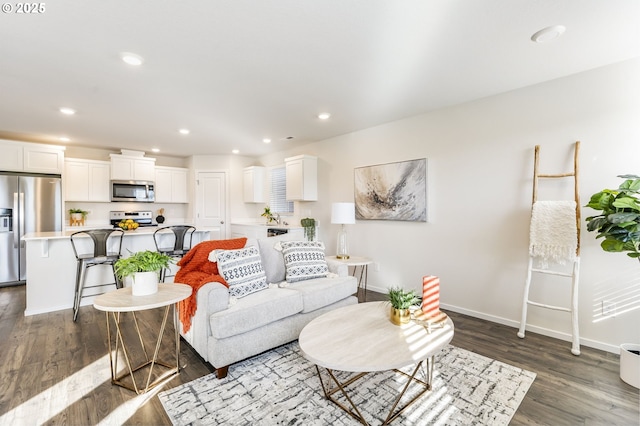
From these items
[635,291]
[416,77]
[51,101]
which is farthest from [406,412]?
[51,101]

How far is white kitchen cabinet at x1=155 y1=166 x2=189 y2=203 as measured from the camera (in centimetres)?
653

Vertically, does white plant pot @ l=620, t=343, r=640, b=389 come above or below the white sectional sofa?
below

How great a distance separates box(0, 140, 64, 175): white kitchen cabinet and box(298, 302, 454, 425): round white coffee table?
229 inches

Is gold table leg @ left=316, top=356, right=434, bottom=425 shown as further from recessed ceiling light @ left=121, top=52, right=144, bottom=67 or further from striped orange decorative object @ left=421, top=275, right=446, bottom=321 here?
recessed ceiling light @ left=121, top=52, right=144, bottom=67

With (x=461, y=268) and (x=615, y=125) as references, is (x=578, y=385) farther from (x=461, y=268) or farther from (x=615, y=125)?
(x=615, y=125)

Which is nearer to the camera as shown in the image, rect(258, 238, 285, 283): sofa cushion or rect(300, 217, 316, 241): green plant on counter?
rect(258, 238, 285, 283): sofa cushion

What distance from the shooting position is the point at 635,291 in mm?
2508

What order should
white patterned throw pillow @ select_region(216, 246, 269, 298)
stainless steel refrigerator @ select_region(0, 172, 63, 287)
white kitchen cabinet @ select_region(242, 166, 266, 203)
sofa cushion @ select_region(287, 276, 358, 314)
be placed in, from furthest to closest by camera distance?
white kitchen cabinet @ select_region(242, 166, 266, 203), stainless steel refrigerator @ select_region(0, 172, 63, 287), sofa cushion @ select_region(287, 276, 358, 314), white patterned throw pillow @ select_region(216, 246, 269, 298)

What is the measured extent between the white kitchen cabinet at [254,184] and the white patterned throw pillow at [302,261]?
3.37m

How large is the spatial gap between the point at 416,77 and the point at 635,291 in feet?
8.79

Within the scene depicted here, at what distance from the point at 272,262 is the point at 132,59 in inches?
87.5

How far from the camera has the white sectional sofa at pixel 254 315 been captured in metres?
2.18

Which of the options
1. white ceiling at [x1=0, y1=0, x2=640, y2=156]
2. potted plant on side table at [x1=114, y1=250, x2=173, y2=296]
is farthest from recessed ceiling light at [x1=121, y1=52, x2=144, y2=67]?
potted plant on side table at [x1=114, y1=250, x2=173, y2=296]

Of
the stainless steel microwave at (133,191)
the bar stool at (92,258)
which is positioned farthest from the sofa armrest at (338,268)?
the stainless steel microwave at (133,191)
